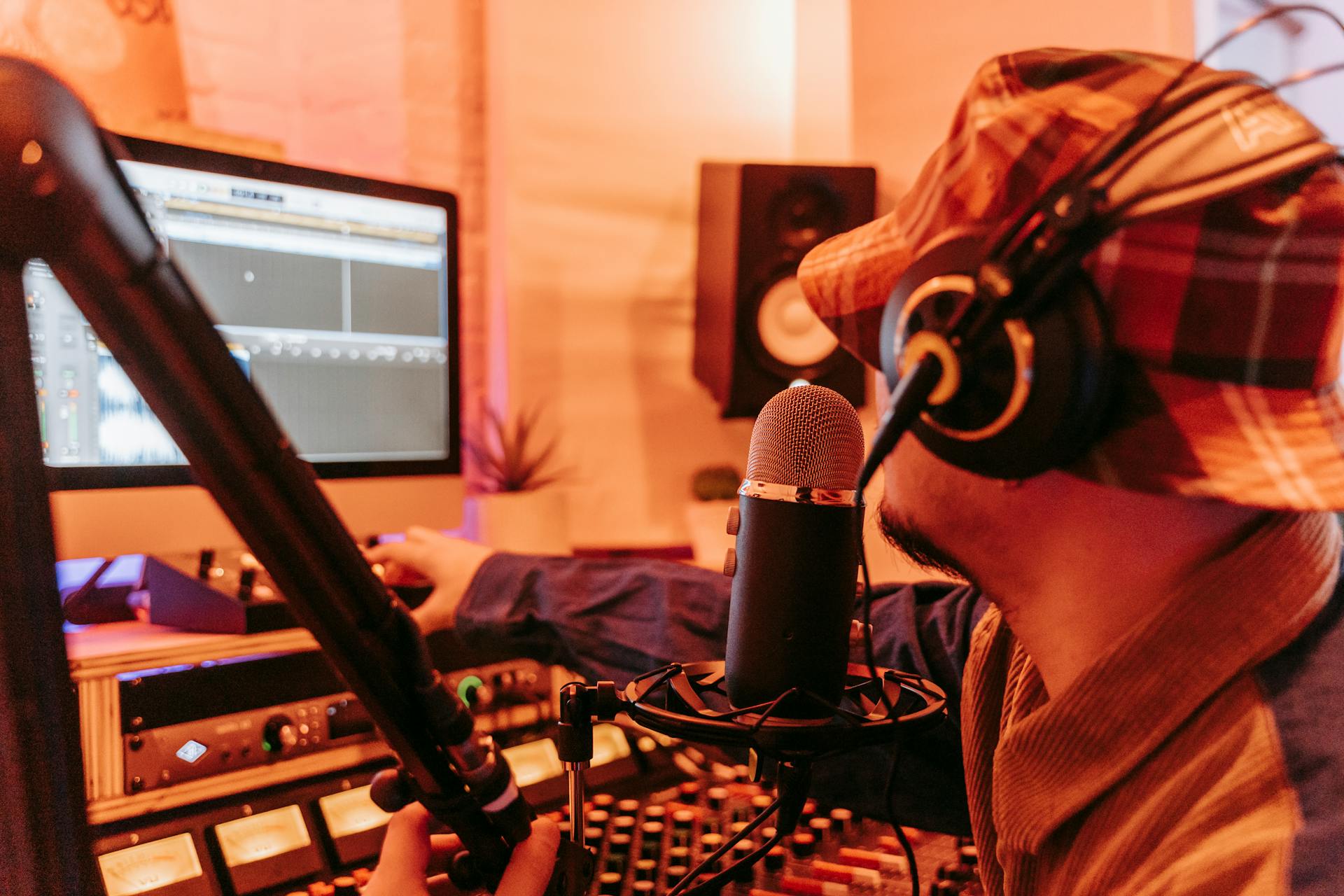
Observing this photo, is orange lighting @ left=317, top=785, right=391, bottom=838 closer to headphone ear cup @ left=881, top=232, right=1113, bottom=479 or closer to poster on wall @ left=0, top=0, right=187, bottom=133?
headphone ear cup @ left=881, top=232, right=1113, bottom=479

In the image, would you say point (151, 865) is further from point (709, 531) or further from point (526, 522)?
point (709, 531)

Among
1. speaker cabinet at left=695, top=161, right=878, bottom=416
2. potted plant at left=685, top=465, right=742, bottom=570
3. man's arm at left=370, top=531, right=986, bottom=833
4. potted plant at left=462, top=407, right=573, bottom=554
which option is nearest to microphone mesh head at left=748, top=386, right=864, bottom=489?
man's arm at left=370, top=531, right=986, bottom=833

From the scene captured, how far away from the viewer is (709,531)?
1.70 meters

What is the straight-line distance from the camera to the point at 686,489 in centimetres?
199

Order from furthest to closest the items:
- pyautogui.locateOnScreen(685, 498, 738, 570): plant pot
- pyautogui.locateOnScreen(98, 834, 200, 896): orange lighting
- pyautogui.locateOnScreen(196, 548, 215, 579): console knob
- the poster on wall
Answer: pyautogui.locateOnScreen(685, 498, 738, 570): plant pot < the poster on wall < pyautogui.locateOnScreen(196, 548, 215, 579): console knob < pyautogui.locateOnScreen(98, 834, 200, 896): orange lighting

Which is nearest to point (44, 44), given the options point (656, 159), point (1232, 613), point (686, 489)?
point (656, 159)

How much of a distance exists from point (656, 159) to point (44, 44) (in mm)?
1019

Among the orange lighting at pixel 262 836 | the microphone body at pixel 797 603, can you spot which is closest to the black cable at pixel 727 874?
the microphone body at pixel 797 603

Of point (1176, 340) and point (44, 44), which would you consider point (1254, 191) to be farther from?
point (44, 44)

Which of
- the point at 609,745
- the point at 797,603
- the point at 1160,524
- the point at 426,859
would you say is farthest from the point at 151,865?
the point at 1160,524

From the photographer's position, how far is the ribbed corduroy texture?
1.57ft

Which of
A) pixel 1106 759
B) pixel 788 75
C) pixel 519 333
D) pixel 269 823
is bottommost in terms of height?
pixel 269 823

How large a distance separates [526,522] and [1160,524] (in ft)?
3.19

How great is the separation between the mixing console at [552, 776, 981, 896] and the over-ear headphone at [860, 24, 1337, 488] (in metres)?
0.46
